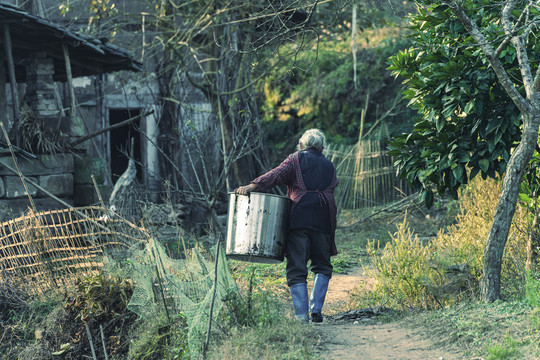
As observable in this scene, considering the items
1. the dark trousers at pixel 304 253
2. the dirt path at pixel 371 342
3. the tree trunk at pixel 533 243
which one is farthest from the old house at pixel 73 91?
the tree trunk at pixel 533 243

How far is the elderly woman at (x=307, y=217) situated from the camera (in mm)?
5520

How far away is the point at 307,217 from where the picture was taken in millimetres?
5539

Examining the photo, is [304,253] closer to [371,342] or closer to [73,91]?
[371,342]

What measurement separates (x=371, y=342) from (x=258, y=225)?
4.34 ft

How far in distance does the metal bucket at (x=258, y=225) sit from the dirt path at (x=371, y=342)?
2.58 feet

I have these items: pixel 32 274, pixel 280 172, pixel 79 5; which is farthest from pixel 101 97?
pixel 280 172

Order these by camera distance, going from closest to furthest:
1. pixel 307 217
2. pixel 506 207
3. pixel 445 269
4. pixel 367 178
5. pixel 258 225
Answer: pixel 506 207
pixel 258 225
pixel 307 217
pixel 445 269
pixel 367 178

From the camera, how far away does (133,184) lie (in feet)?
36.8

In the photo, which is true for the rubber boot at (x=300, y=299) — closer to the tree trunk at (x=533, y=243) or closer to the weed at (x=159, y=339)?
the weed at (x=159, y=339)

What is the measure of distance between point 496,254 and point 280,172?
6.19ft

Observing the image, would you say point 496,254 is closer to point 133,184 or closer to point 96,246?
point 96,246

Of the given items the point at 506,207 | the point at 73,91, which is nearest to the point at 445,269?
the point at 506,207

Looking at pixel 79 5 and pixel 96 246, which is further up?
pixel 79 5

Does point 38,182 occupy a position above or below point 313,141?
below
